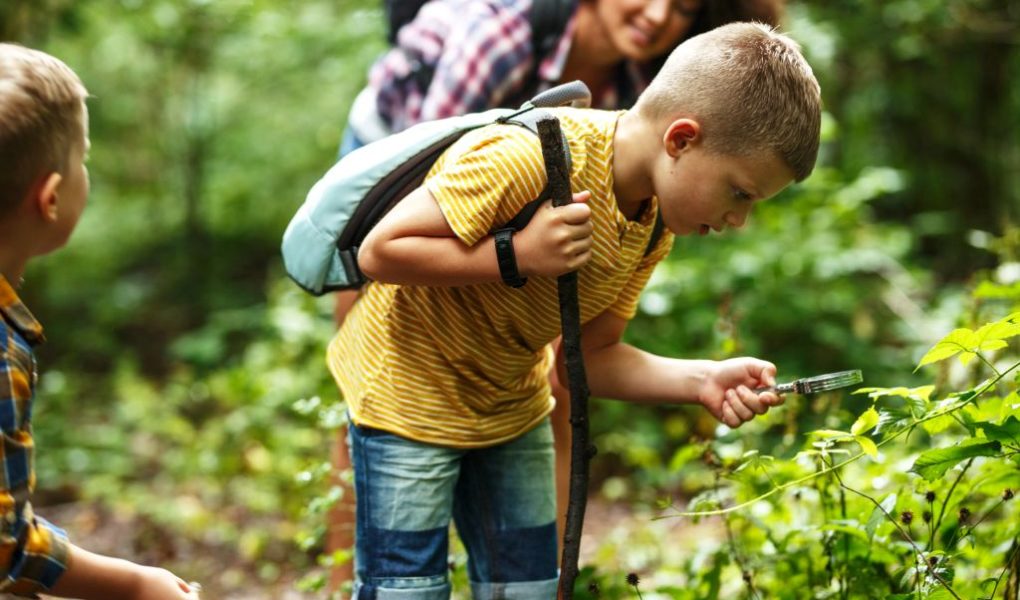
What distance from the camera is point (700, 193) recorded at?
6.21 feet

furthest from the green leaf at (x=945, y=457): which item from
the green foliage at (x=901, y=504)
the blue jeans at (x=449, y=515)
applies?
the blue jeans at (x=449, y=515)

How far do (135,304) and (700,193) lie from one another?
6691 millimetres

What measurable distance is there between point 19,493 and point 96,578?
21 cm

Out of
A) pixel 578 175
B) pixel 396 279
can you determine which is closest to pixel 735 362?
pixel 578 175

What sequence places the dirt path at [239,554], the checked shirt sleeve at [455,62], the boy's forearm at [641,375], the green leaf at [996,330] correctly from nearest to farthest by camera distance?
the green leaf at [996,330], the boy's forearm at [641,375], the checked shirt sleeve at [455,62], the dirt path at [239,554]

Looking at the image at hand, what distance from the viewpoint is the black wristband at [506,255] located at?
1.80m

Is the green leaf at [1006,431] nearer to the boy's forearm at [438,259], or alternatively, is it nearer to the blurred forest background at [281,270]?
the blurred forest background at [281,270]

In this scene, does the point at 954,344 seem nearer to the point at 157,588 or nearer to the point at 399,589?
the point at 399,589

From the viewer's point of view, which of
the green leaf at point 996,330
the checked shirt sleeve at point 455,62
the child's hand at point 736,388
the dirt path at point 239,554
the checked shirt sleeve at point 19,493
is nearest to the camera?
the checked shirt sleeve at point 19,493

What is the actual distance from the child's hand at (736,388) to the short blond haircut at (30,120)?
4.36 feet

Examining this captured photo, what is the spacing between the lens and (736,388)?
206 centimetres

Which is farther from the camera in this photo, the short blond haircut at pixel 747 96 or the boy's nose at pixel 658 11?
the boy's nose at pixel 658 11

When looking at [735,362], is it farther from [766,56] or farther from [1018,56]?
[1018,56]

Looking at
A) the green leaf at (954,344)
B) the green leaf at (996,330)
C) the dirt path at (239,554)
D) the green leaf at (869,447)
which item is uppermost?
the green leaf at (996,330)
